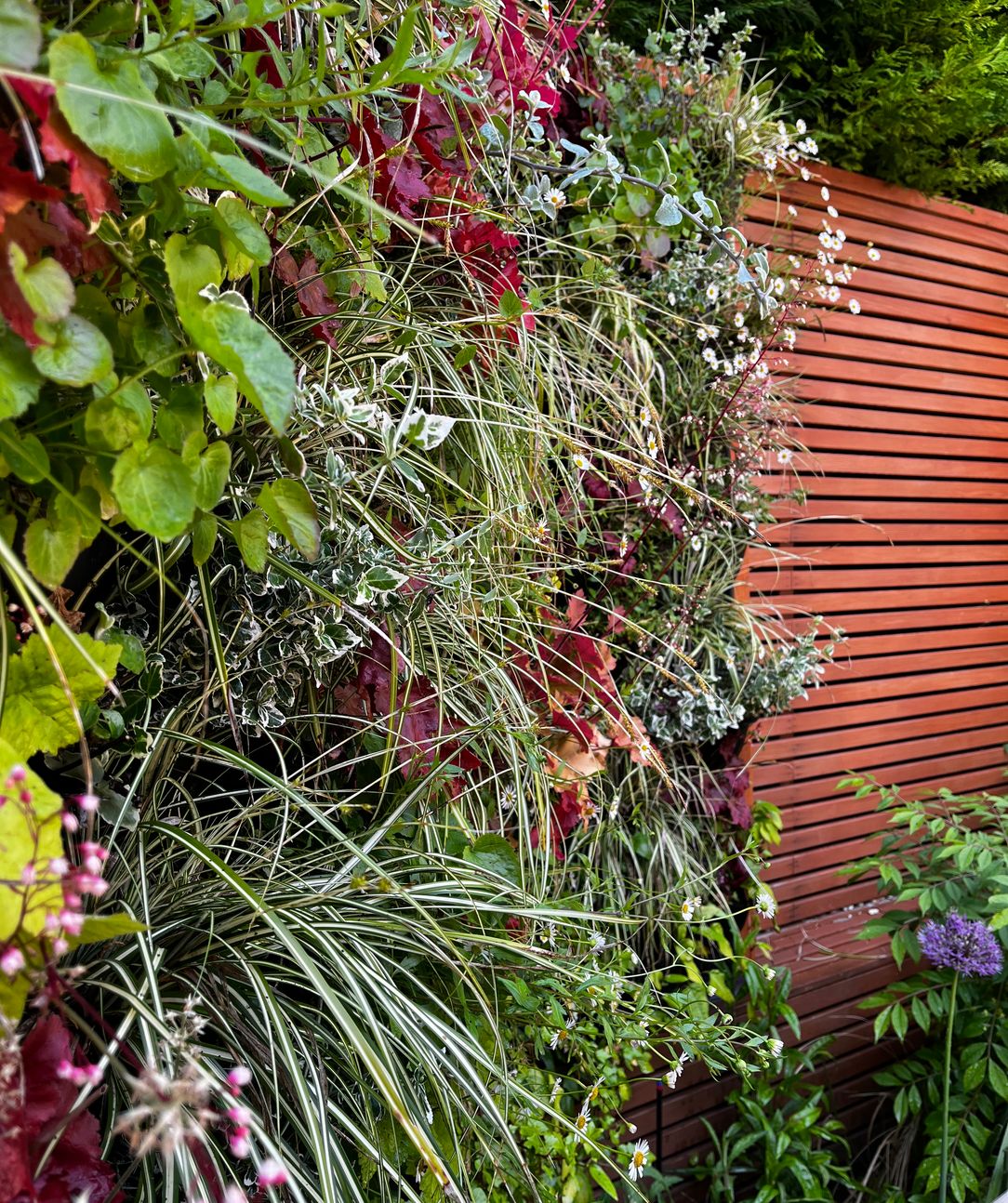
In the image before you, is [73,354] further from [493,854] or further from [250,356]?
[493,854]

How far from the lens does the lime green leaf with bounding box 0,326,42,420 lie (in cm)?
56

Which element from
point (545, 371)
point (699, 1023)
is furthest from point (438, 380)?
point (699, 1023)

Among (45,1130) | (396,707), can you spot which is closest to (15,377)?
(45,1130)

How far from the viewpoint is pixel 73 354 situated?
58 cm

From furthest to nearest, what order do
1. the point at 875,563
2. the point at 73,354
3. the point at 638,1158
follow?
the point at 875,563
the point at 638,1158
the point at 73,354

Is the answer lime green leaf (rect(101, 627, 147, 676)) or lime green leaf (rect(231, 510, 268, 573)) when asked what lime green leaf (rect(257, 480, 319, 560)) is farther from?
Answer: lime green leaf (rect(101, 627, 147, 676))

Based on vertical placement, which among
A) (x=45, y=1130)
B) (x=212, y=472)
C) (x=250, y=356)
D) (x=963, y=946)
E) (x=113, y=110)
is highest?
(x=113, y=110)

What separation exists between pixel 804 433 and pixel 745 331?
1.56 ft

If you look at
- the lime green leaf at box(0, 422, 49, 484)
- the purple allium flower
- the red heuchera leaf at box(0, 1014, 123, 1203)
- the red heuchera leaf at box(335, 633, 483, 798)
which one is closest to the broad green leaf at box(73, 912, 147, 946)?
the red heuchera leaf at box(0, 1014, 123, 1203)

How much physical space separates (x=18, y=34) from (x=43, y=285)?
0.42 feet

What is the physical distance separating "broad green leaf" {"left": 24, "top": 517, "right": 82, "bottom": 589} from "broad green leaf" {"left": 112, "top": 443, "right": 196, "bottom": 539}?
99 mm

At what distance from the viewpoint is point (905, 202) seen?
8.68 feet

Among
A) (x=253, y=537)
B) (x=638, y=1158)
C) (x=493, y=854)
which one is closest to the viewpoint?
(x=253, y=537)

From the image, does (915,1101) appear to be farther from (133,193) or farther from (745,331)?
(133,193)
